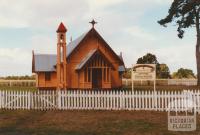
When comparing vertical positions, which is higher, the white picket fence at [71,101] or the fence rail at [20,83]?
the fence rail at [20,83]

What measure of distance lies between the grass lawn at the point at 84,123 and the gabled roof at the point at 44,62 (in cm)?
2114

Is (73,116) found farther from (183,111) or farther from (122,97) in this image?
(183,111)

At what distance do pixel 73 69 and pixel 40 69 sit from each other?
246 inches

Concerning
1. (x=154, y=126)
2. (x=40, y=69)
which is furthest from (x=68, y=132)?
(x=40, y=69)

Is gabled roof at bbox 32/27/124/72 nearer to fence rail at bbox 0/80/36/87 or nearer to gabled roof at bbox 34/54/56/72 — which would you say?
gabled roof at bbox 34/54/56/72

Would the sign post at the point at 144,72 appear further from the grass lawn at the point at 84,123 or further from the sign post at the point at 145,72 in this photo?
the grass lawn at the point at 84,123

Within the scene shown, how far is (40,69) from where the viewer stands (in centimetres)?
4469

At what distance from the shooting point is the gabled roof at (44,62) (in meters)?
44.7

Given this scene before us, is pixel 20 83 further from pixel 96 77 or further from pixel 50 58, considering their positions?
pixel 96 77

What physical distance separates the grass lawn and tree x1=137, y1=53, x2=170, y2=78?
52.9 metres

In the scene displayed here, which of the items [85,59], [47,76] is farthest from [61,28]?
[47,76]

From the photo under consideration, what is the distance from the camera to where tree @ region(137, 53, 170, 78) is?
75.2 m

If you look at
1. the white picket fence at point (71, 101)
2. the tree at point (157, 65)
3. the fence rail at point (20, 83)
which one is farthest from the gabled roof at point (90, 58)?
the tree at point (157, 65)

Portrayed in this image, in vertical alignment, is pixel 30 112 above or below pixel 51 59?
below
